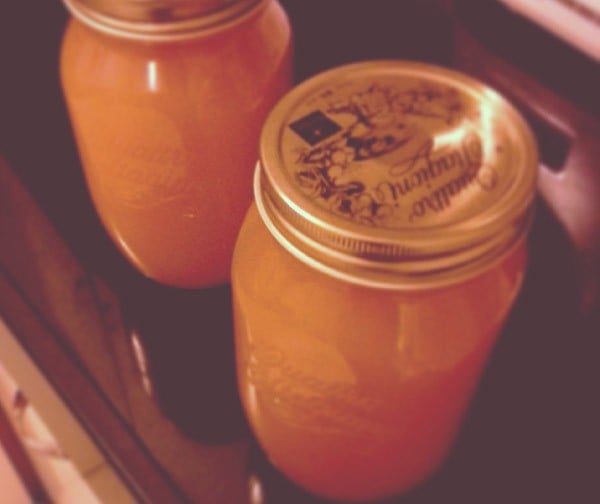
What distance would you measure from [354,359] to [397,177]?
9cm

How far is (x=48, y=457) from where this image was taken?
674mm

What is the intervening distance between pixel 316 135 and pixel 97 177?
19 cm

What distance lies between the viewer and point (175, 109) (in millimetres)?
440

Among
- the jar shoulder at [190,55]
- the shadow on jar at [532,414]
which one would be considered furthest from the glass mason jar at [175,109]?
the shadow on jar at [532,414]

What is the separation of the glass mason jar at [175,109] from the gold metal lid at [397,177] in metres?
0.06

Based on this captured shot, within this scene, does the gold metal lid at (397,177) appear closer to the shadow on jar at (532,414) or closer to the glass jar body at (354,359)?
the glass jar body at (354,359)

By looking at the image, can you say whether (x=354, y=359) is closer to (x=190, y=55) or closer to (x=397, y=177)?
(x=397, y=177)

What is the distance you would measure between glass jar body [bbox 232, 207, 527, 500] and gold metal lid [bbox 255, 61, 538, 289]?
2 cm

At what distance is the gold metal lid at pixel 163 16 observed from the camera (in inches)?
15.7

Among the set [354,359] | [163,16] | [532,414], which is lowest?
[532,414]

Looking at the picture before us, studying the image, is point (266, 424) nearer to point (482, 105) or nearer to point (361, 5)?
point (482, 105)

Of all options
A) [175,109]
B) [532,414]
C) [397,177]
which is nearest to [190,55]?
[175,109]

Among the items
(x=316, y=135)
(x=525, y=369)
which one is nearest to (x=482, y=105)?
(x=316, y=135)

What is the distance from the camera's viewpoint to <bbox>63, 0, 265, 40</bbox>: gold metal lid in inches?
A: 15.7
